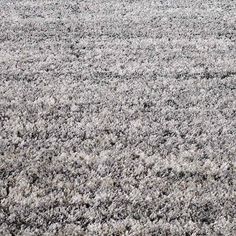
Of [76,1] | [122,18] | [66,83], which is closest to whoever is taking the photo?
[66,83]

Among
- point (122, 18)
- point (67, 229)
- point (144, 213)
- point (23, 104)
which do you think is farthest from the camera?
point (122, 18)

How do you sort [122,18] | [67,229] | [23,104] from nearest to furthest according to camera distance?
[67,229] < [23,104] < [122,18]

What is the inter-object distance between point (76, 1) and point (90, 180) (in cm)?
1579

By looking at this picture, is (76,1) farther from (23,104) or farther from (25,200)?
(25,200)

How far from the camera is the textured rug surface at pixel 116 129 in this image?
6.71 metres

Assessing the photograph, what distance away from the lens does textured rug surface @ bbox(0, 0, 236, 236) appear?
6711 mm

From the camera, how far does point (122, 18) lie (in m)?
19.0

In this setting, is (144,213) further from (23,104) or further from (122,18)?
(122,18)

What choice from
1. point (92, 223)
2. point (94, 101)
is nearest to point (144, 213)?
point (92, 223)

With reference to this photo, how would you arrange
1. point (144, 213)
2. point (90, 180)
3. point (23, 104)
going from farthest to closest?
point (23, 104)
point (90, 180)
point (144, 213)

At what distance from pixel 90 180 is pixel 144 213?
1.26m

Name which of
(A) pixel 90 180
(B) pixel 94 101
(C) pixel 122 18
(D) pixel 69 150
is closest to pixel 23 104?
(B) pixel 94 101

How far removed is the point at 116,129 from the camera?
9414mm

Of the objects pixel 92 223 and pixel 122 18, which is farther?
pixel 122 18
